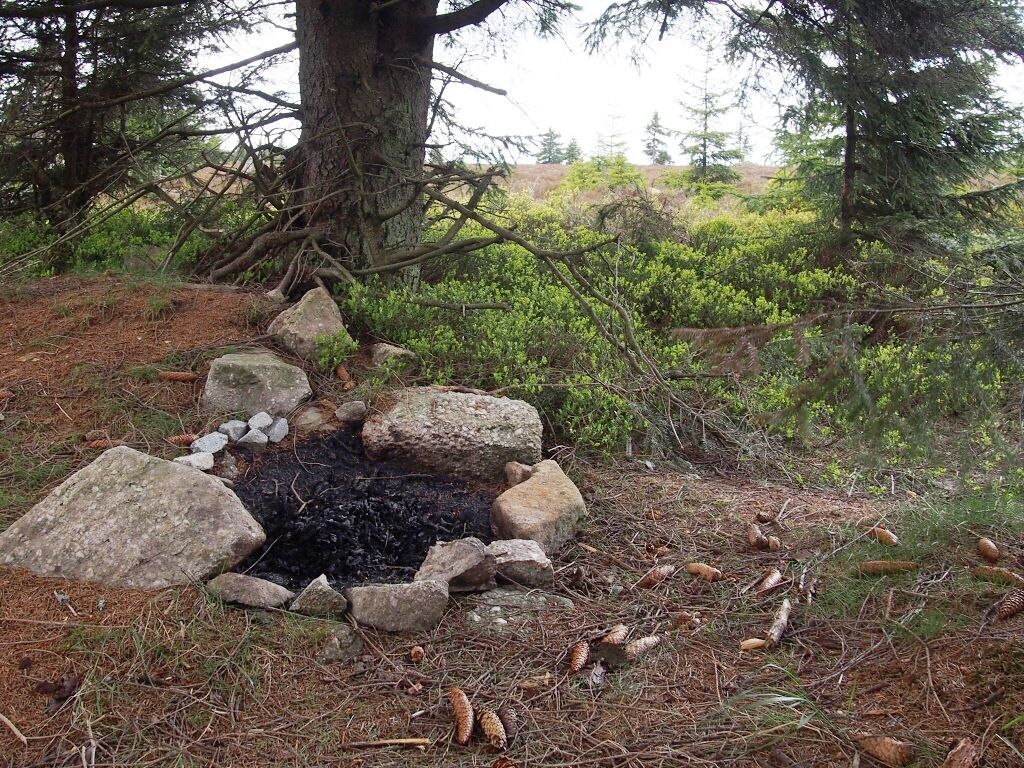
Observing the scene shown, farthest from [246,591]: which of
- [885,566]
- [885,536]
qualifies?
[885,536]

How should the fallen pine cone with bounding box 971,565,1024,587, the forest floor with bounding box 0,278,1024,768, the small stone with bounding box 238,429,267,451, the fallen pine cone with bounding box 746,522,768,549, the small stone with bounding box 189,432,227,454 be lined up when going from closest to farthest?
Result: the forest floor with bounding box 0,278,1024,768 < the fallen pine cone with bounding box 971,565,1024,587 < the fallen pine cone with bounding box 746,522,768,549 < the small stone with bounding box 189,432,227,454 < the small stone with bounding box 238,429,267,451

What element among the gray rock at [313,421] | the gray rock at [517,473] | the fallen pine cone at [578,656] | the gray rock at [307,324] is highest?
the gray rock at [307,324]

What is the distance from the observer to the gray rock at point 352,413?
462 centimetres

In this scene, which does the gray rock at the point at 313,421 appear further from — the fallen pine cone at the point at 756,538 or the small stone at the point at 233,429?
the fallen pine cone at the point at 756,538

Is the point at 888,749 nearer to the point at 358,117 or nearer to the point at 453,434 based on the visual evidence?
the point at 453,434

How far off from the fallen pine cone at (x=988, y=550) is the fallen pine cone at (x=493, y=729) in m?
2.07

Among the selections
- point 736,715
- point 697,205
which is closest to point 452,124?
point 736,715

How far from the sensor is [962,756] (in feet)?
7.13

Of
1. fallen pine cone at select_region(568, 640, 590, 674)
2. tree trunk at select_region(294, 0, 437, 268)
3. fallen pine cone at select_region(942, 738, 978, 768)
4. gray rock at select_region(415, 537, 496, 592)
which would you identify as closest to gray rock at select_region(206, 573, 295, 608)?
gray rock at select_region(415, 537, 496, 592)

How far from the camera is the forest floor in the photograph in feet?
7.91

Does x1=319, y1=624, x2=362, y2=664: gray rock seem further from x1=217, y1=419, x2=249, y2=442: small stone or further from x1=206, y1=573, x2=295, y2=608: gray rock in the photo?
x1=217, y1=419, x2=249, y2=442: small stone

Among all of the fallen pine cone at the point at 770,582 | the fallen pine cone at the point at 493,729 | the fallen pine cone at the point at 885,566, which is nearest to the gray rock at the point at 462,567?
the fallen pine cone at the point at 493,729

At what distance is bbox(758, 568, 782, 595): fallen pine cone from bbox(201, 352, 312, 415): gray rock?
2.84m

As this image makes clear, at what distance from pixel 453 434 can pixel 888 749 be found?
2787 mm
